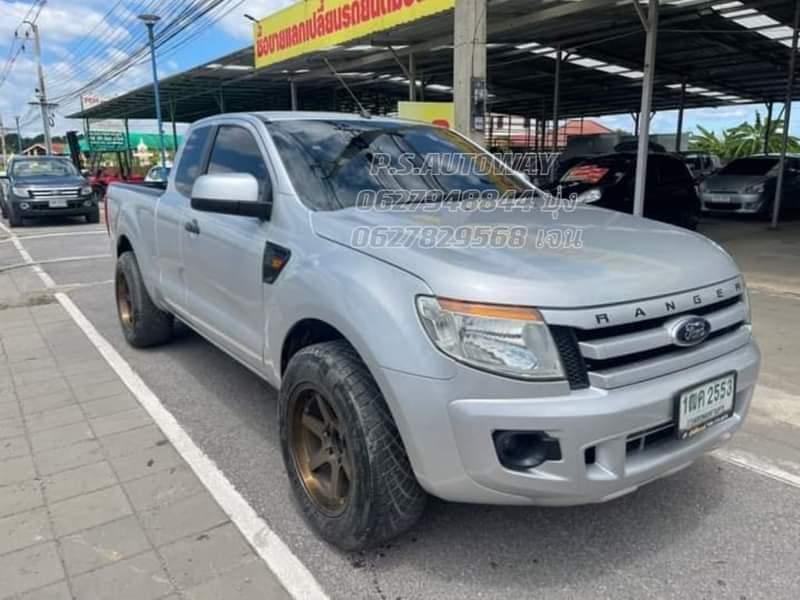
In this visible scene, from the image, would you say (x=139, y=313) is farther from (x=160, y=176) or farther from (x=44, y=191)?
(x=44, y=191)

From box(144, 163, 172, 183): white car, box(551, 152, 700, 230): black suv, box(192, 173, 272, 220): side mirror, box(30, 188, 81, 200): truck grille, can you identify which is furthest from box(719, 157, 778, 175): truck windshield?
box(30, 188, 81, 200): truck grille

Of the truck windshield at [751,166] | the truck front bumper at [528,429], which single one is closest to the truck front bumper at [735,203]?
the truck windshield at [751,166]

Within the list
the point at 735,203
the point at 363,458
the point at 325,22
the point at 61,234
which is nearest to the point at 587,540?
the point at 363,458

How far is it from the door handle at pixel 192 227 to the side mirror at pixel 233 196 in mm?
698

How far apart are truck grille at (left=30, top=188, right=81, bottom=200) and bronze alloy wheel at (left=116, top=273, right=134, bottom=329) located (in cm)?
1121

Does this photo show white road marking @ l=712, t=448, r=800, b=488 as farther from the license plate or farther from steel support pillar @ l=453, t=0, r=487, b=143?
steel support pillar @ l=453, t=0, r=487, b=143

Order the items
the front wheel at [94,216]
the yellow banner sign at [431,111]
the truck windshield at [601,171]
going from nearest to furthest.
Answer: the yellow banner sign at [431,111]
the truck windshield at [601,171]
the front wheel at [94,216]

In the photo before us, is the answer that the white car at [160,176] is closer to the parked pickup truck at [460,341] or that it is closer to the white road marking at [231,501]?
the white road marking at [231,501]

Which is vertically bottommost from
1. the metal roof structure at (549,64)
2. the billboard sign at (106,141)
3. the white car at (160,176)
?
the white car at (160,176)

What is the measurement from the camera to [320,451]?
8.60 feet

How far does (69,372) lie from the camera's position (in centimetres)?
475

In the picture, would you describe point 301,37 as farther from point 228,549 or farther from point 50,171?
point 228,549

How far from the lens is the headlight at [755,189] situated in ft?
45.7

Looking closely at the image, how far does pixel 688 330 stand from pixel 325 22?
1237 cm
